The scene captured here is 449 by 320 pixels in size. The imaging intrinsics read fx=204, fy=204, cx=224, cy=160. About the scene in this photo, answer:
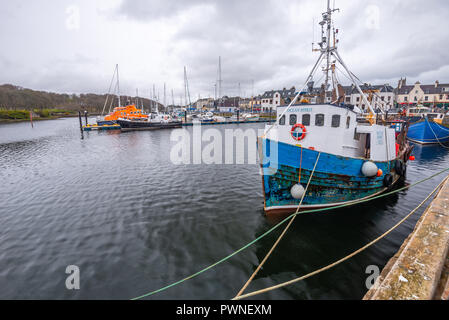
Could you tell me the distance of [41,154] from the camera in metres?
23.6

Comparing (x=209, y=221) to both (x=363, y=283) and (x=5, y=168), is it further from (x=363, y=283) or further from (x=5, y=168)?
(x=5, y=168)

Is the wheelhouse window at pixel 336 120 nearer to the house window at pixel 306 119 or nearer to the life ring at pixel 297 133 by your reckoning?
the house window at pixel 306 119

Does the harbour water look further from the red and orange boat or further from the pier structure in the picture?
the red and orange boat

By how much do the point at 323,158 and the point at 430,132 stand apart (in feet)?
110

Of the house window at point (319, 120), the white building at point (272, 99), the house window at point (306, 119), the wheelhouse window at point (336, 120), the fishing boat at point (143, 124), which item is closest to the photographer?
the wheelhouse window at point (336, 120)

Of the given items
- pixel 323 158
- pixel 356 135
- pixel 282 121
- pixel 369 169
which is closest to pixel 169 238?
pixel 323 158

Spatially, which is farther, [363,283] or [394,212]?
[394,212]

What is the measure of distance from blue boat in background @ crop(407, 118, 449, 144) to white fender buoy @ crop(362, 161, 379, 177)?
30.3m

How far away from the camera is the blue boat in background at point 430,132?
2933cm

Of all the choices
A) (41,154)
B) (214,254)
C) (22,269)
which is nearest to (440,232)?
(214,254)

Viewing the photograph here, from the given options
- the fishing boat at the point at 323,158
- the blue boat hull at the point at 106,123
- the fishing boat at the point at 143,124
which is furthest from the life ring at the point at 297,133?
the blue boat hull at the point at 106,123

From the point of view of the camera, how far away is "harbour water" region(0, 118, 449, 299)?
19.2 feet

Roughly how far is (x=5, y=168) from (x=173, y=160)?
1461 centimetres
